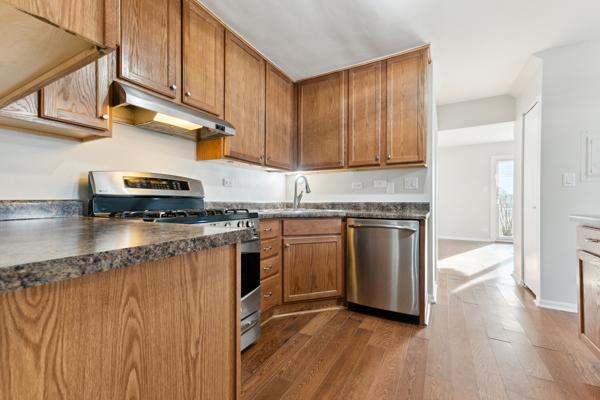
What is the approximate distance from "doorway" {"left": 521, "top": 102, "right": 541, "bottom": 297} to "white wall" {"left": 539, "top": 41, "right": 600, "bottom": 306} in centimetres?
8

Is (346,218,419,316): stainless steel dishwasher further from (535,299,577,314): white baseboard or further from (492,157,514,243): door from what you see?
(492,157,514,243): door

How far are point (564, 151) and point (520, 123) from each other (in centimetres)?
92

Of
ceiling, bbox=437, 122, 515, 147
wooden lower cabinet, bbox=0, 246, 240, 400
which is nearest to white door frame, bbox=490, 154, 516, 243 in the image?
ceiling, bbox=437, 122, 515, 147

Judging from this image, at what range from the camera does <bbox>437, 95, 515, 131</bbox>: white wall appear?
137 inches

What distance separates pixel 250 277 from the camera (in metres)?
1.73

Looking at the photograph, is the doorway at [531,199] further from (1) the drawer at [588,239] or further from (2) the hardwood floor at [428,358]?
(1) the drawer at [588,239]

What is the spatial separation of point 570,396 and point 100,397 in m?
1.94

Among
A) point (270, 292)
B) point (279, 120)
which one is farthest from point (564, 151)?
point (270, 292)

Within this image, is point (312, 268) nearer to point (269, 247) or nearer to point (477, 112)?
point (269, 247)

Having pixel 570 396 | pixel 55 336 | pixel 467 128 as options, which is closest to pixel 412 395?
pixel 570 396

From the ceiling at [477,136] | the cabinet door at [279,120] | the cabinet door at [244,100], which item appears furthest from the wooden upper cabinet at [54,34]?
the ceiling at [477,136]

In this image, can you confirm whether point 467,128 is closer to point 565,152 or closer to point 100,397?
point 565,152

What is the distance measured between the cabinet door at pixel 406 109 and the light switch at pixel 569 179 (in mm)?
1288

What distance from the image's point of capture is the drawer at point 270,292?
Result: 1.97 metres
